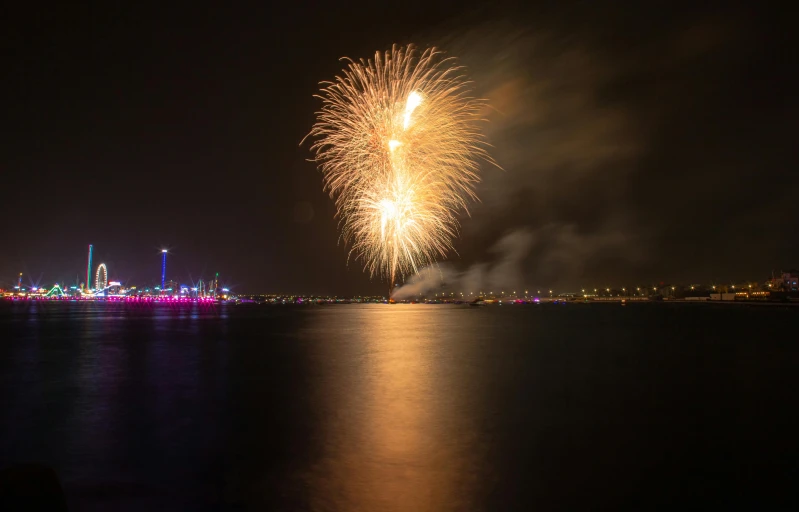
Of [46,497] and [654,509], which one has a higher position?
[46,497]

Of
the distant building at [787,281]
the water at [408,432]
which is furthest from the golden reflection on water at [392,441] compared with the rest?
the distant building at [787,281]

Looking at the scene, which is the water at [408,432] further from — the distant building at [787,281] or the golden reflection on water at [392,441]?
the distant building at [787,281]

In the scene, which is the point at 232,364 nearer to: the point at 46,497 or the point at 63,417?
the point at 63,417

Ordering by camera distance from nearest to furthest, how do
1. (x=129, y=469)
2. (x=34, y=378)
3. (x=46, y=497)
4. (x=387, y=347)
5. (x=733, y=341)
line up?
(x=46, y=497) < (x=129, y=469) < (x=34, y=378) < (x=387, y=347) < (x=733, y=341)

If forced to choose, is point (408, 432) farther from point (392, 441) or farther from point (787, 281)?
point (787, 281)

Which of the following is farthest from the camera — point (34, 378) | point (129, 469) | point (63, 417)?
point (34, 378)

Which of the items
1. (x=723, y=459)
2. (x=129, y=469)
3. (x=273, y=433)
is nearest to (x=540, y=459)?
(x=723, y=459)

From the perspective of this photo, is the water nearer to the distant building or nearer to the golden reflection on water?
the golden reflection on water

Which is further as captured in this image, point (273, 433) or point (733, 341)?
point (733, 341)
